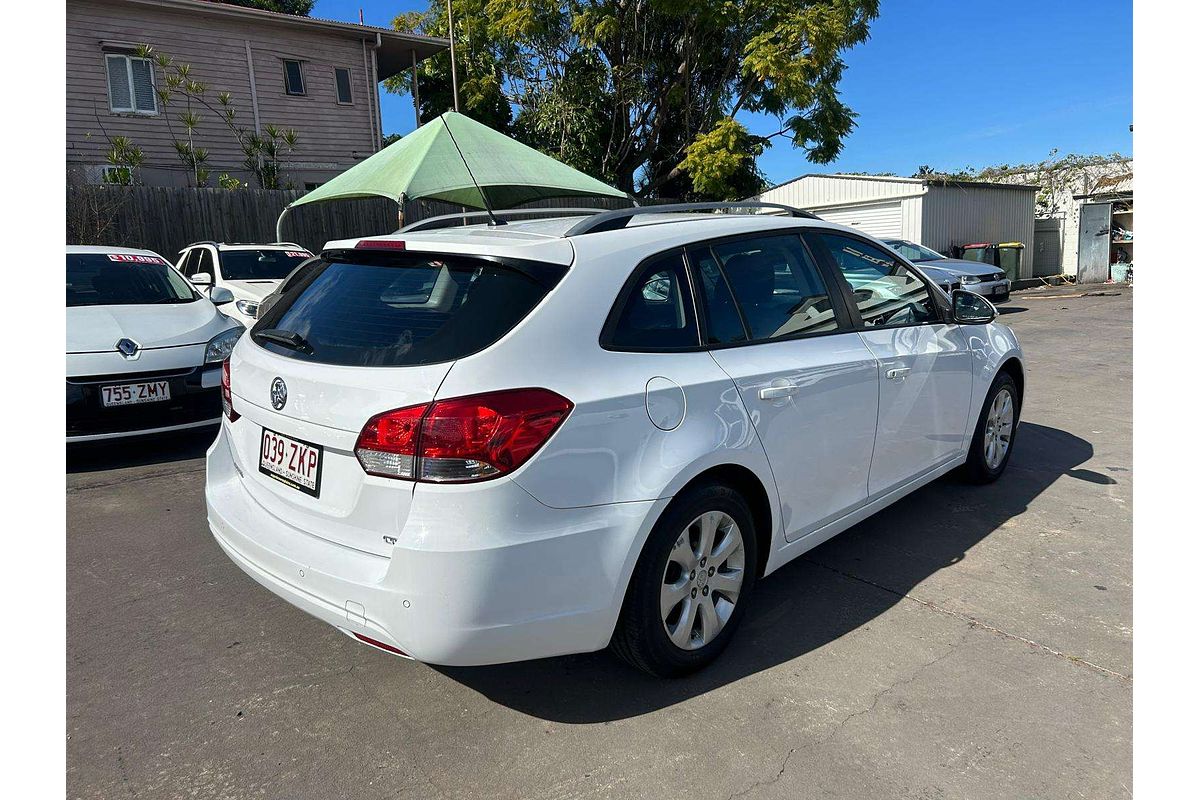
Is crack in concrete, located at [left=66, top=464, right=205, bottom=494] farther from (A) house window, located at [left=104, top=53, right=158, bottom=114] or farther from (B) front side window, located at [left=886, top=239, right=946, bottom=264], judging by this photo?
(A) house window, located at [left=104, top=53, right=158, bottom=114]

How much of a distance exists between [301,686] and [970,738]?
2.27m

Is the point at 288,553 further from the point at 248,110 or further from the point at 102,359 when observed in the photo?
the point at 248,110

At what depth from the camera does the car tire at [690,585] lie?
2.67 meters

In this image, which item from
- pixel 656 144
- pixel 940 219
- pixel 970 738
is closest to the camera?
pixel 970 738

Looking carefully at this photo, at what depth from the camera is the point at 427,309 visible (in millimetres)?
2588

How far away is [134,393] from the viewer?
18.4 feet

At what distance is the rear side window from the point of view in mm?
2684

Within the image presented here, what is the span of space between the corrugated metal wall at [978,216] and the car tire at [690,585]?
64.0 ft

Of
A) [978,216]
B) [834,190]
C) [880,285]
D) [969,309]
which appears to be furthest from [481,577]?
[978,216]

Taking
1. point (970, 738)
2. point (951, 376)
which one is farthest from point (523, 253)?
point (951, 376)

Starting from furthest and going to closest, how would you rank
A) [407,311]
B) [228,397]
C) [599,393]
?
[228,397]
[407,311]
[599,393]

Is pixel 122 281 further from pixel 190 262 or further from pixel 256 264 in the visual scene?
pixel 190 262

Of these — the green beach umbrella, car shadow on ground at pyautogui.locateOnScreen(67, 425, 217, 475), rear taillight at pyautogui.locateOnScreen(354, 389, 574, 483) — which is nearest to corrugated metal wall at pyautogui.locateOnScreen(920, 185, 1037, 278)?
the green beach umbrella

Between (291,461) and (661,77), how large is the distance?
68.4 ft
